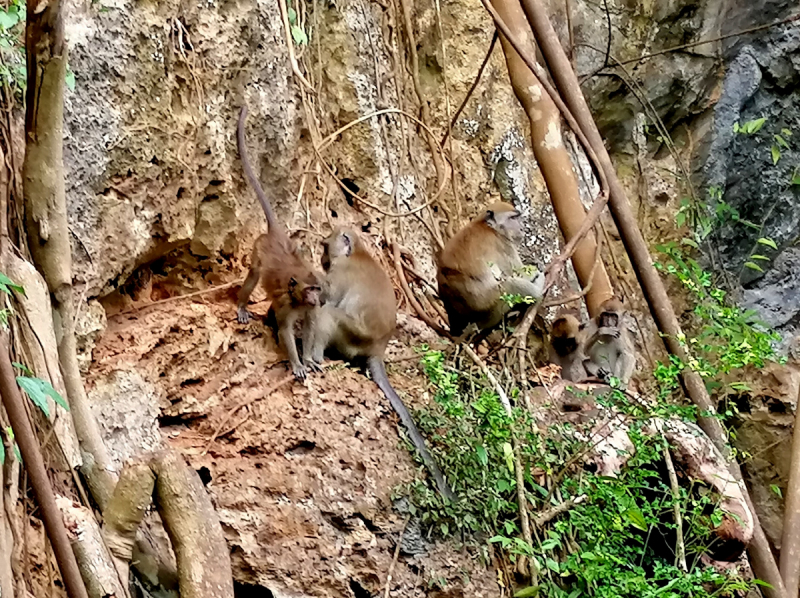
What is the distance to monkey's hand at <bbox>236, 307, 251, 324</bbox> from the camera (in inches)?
219

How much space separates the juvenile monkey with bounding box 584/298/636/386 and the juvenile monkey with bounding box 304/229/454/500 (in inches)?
66.1

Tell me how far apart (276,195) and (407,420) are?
2040 mm

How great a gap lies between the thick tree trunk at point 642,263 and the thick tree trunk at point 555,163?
0.58 m

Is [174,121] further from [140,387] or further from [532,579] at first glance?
[532,579]

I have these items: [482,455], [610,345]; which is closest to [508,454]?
[482,455]

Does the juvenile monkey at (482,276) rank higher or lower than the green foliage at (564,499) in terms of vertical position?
higher

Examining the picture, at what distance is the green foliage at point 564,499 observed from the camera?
466 centimetres

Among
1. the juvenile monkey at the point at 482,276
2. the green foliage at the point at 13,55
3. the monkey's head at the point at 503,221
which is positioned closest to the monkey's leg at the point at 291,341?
the juvenile monkey at the point at 482,276

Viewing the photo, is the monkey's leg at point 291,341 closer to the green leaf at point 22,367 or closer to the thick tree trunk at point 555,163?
the thick tree trunk at point 555,163

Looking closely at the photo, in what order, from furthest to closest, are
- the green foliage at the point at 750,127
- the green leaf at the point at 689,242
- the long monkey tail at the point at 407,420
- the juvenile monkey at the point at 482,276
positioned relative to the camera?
1. the green foliage at the point at 750,127
2. the green leaf at the point at 689,242
3. the juvenile monkey at the point at 482,276
4. the long monkey tail at the point at 407,420

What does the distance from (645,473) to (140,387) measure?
253cm

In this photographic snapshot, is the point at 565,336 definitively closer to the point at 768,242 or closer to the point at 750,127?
the point at 768,242

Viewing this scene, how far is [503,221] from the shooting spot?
6594 mm

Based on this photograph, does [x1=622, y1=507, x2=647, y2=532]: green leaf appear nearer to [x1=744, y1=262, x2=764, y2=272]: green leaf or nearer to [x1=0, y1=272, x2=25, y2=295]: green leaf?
[x1=0, y1=272, x2=25, y2=295]: green leaf
